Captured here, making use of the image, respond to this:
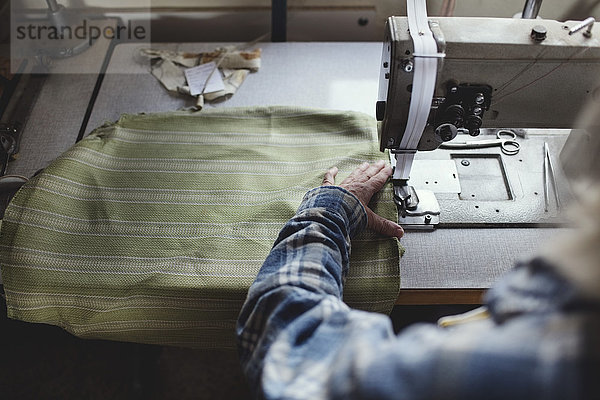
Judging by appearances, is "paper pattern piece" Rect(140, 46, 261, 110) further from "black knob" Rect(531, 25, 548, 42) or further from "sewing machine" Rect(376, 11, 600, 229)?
"black knob" Rect(531, 25, 548, 42)

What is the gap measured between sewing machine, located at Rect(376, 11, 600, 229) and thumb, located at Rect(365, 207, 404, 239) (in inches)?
2.8

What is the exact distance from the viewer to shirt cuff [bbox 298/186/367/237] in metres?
1.20

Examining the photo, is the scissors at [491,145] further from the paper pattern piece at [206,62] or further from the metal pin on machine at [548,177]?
the paper pattern piece at [206,62]

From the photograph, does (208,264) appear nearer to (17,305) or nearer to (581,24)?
(17,305)

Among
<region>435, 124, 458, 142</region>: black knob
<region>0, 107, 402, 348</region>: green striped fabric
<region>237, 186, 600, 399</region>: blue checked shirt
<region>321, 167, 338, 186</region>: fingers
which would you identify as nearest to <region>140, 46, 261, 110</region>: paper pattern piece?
<region>0, 107, 402, 348</region>: green striped fabric

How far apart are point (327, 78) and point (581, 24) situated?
0.83 metres

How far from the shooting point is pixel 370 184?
1.34 metres

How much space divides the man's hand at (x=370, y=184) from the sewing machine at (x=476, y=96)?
5 cm

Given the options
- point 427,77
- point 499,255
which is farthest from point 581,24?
point 499,255

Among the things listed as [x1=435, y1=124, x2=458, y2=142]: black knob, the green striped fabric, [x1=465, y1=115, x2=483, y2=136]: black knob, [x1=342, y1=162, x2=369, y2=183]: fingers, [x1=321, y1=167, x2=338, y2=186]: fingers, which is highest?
[x1=465, y1=115, x2=483, y2=136]: black knob

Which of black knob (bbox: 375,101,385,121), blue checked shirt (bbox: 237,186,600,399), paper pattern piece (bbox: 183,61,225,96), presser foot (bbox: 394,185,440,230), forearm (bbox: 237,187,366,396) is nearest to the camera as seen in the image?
blue checked shirt (bbox: 237,186,600,399)

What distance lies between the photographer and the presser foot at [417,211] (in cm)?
135

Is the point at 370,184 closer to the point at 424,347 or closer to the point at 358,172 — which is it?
the point at 358,172

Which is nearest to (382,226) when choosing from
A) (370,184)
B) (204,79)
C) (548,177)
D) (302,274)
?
(370,184)
